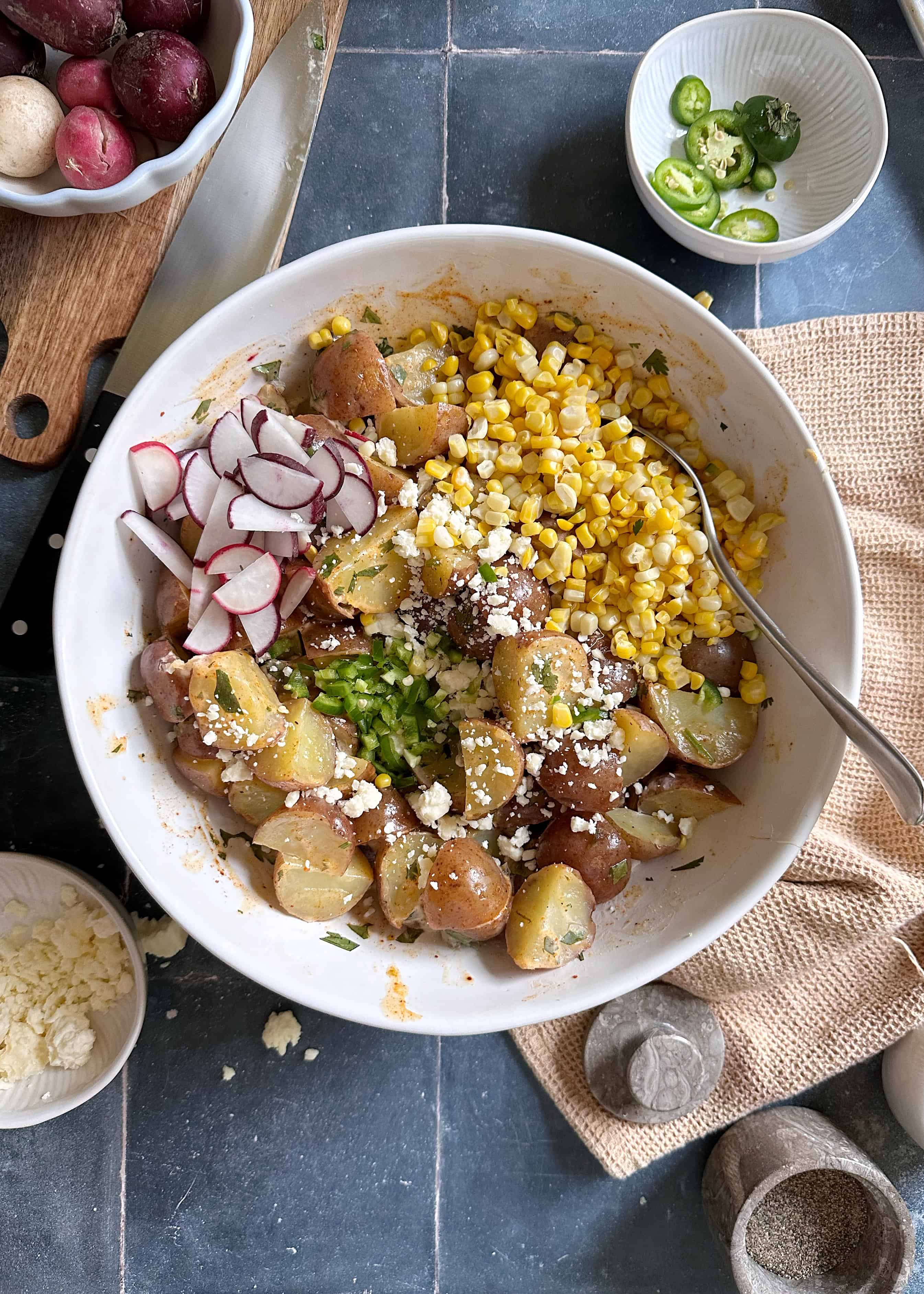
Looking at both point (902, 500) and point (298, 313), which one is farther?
point (902, 500)

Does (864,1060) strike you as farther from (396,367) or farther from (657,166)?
(657,166)

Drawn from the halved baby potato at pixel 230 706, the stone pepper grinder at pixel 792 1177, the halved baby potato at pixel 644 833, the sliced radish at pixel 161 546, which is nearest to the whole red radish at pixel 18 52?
the sliced radish at pixel 161 546

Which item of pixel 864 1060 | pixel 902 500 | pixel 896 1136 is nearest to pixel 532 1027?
pixel 864 1060

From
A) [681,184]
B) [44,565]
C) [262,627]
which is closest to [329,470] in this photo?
[262,627]

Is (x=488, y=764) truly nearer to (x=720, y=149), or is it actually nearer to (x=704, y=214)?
(x=704, y=214)

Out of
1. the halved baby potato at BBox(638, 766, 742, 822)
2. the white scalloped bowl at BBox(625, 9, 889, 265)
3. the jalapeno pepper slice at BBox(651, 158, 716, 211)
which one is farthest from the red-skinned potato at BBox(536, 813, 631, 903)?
the jalapeno pepper slice at BBox(651, 158, 716, 211)

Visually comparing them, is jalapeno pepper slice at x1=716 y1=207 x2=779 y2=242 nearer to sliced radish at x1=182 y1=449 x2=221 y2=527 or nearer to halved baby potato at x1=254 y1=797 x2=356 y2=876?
sliced radish at x1=182 y1=449 x2=221 y2=527
